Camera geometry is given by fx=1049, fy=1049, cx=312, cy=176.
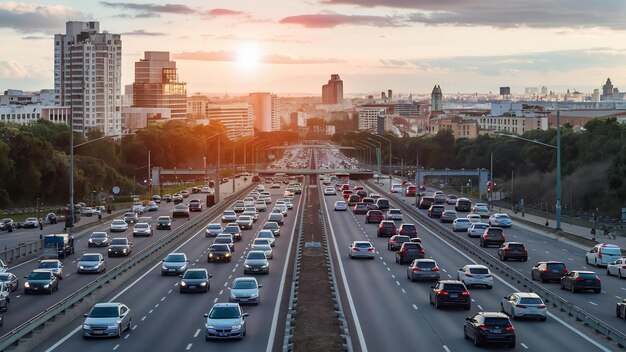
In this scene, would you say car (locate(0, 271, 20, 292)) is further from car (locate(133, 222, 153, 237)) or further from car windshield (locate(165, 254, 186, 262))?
car (locate(133, 222, 153, 237))

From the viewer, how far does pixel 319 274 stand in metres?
46.3

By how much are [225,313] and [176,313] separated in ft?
18.6

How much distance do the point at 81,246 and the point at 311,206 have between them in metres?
36.0

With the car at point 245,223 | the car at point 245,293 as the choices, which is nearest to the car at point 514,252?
the car at point 245,293

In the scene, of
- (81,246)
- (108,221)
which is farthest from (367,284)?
(108,221)

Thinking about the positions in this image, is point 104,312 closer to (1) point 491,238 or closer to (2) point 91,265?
(2) point 91,265

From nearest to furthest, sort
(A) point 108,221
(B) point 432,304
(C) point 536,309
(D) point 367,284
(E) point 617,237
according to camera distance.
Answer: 1. (C) point 536,309
2. (B) point 432,304
3. (D) point 367,284
4. (E) point 617,237
5. (A) point 108,221

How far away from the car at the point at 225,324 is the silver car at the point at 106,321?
2655mm

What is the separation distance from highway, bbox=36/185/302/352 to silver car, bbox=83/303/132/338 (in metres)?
0.25

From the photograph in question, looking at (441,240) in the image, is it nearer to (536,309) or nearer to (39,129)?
(536,309)

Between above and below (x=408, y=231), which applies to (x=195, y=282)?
below

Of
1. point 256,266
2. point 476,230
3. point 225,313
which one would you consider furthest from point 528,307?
point 476,230

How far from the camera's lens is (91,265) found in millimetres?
49812

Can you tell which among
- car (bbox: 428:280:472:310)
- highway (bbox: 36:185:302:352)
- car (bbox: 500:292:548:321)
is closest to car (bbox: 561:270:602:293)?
car (bbox: 428:280:472:310)
